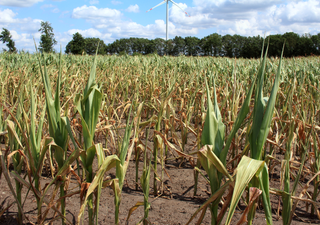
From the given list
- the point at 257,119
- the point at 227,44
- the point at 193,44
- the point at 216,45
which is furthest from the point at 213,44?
the point at 257,119

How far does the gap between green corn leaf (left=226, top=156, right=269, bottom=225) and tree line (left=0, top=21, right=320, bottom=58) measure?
70.0 ft

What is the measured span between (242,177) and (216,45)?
56055 millimetres

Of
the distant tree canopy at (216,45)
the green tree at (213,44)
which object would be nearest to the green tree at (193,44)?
the distant tree canopy at (216,45)

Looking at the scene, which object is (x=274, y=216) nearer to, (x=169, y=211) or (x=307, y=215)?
(x=307, y=215)

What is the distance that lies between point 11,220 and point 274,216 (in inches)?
61.6

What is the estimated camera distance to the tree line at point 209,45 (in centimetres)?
3900

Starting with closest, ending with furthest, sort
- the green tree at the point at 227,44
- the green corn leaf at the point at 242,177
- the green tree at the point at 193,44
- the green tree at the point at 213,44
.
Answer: the green corn leaf at the point at 242,177 → the green tree at the point at 227,44 → the green tree at the point at 213,44 → the green tree at the point at 193,44

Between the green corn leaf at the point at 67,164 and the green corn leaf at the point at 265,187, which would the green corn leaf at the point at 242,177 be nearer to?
the green corn leaf at the point at 265,187

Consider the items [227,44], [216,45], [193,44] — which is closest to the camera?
[216,45]

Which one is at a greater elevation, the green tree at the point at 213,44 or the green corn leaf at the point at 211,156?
the green tree at the point at 213,44

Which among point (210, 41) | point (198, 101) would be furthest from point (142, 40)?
point (198, 101)

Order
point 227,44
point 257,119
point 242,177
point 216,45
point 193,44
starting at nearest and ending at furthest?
1. point 242,177
2. point 257,119
3. point 216,45
4. point 227,44
5. point 193,44

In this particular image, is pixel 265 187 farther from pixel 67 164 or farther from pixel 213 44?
pixel 213 44

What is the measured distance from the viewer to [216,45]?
53.6 meters
